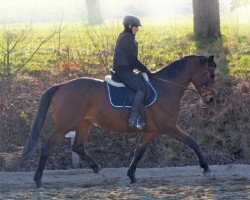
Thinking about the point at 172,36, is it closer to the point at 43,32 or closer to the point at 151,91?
the point at 43,32

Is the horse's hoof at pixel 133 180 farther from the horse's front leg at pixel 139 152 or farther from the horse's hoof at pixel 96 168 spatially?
the horse's hoof at pixel 96 168

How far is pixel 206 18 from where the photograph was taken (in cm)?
2012

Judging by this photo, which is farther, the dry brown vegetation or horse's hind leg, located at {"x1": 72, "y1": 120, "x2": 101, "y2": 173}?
the dry brown vegetation

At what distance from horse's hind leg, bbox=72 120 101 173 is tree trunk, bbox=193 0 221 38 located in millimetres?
8581

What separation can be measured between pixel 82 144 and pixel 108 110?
3.29 ft

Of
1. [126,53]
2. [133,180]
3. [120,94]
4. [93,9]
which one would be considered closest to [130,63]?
[126,53]

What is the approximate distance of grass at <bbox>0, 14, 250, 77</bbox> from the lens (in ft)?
53.5

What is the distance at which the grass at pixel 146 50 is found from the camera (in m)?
16.3

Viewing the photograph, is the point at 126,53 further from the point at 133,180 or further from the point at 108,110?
the point at 133,180

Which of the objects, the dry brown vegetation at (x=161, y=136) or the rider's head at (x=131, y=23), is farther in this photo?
the dry brown vegetation at (x=161, y=136)

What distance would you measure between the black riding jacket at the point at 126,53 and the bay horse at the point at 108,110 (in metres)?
0.57

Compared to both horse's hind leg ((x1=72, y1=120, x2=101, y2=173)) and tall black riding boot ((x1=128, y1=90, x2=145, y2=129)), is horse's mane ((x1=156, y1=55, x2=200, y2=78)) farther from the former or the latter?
horse's hind leg ((x1=72, y1=120, x2=101, y2=173))

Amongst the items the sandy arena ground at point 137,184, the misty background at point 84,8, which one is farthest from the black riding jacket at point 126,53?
the misty background at point 84,8

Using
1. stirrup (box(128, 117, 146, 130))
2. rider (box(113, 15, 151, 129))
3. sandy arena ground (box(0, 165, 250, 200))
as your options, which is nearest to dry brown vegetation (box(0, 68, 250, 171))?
sandy arena ground (box(0, 165, 250, 200))
